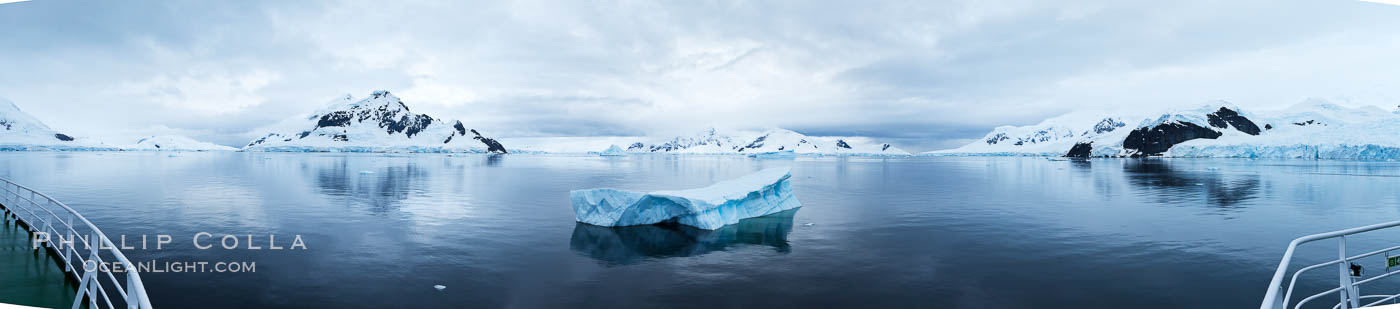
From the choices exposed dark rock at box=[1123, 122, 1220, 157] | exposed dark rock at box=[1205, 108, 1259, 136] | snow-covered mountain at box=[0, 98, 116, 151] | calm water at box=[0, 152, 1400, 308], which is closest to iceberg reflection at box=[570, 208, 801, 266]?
calm water at box=[0, 152, 1400, 308]

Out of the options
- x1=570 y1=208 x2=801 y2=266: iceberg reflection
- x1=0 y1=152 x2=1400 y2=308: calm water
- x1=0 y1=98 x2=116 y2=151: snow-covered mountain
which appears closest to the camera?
x1=0 y1=152 x2=1400 y2=308: calm water

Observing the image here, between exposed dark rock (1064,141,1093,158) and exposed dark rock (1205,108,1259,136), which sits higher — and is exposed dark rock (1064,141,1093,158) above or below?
below

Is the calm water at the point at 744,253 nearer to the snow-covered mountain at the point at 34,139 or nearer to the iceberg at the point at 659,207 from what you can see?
the iceberg at the point at 659,207

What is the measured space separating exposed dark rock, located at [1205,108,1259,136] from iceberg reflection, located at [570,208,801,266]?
597 ft

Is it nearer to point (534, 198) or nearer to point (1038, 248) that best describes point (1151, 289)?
point (1038, 248)

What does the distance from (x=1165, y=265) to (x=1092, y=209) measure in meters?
14.0

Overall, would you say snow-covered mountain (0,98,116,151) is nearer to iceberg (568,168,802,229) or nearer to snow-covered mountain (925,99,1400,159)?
iceberg (568,168,802,229)

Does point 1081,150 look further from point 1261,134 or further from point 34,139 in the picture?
point 34,139

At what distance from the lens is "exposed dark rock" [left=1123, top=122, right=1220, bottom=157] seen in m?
153

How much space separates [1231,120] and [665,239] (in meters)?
194

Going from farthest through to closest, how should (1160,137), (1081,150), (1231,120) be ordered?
(1081,150) < (1160,137) < (1231,120)

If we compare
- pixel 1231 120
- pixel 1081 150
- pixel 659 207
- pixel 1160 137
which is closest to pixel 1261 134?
pixel 1160 137

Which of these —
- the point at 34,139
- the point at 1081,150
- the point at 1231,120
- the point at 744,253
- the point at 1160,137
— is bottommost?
the point at 744,253

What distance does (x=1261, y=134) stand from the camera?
4643 inches
